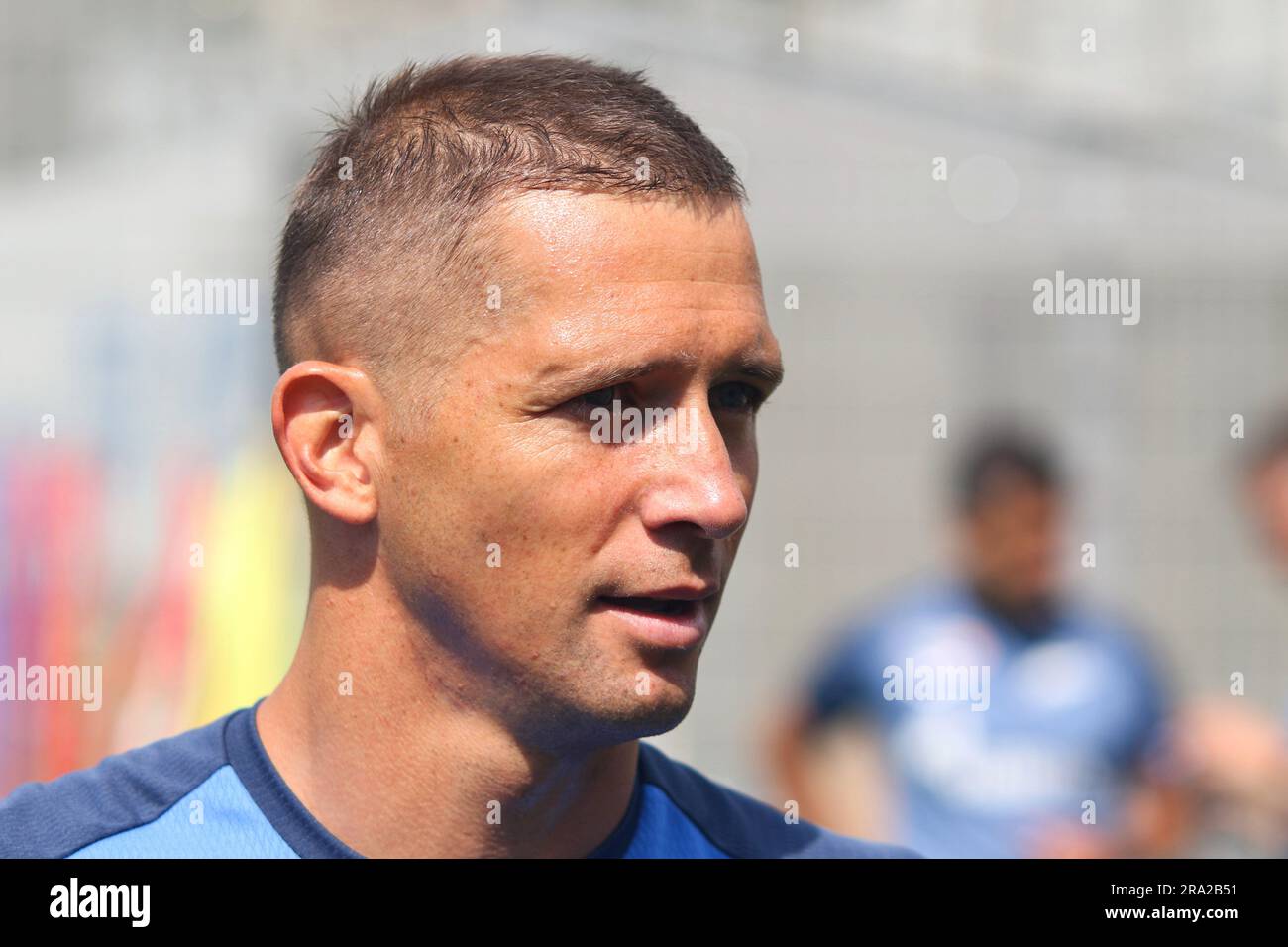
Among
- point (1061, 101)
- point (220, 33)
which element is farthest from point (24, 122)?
point (1061, 101)

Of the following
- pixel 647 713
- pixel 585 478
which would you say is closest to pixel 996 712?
pixel 647 713

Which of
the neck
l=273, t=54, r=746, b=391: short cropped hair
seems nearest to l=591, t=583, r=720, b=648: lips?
the neck

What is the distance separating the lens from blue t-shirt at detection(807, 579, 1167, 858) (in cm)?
617

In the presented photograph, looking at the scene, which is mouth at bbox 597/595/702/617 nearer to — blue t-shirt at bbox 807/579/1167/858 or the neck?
the neck

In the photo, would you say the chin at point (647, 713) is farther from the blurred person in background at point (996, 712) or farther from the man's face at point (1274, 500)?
the man's face at point (1274, 500)

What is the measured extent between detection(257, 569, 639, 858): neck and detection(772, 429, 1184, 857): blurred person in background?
3.82 metres

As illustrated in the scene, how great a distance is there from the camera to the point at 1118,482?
9.04 metres

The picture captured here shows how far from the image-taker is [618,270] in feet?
8.12

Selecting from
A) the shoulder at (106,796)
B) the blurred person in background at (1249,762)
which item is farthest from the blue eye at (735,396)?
the blurred person in background at (1249,762)

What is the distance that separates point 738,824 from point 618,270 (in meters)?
1.21

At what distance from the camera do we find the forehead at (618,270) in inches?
96.4

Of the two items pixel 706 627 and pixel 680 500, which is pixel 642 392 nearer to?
pixel 680 500

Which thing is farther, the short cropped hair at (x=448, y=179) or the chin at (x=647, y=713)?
the short cropped hair at (x=448, y=179)

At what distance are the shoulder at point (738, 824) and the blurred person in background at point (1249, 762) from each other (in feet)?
9.77
